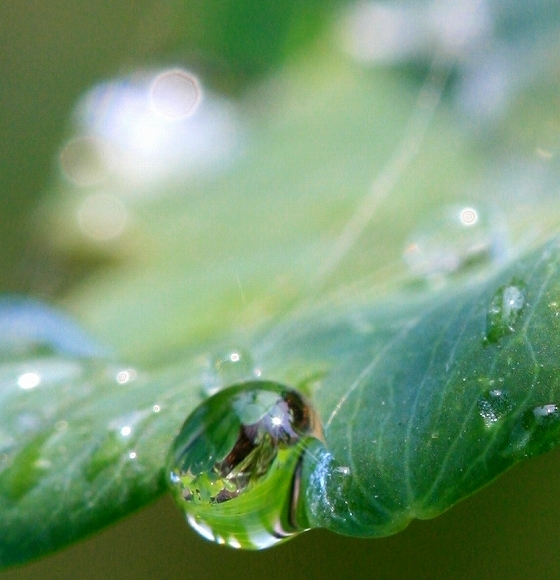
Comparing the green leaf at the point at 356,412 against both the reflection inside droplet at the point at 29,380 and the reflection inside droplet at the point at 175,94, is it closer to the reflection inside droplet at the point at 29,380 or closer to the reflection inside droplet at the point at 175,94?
the reflection inside droplet at the point at 29,380

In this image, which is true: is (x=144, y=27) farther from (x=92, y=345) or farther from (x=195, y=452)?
(x=195, y=452)

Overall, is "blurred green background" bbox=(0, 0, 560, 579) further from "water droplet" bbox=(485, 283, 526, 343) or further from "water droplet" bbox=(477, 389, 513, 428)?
"water droplet" bbox=(477, 389, 513, 428)

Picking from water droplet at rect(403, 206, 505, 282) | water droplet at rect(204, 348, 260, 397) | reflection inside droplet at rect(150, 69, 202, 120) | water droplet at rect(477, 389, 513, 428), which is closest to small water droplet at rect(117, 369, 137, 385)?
water droplet at rect(204, 348, 260, 397)

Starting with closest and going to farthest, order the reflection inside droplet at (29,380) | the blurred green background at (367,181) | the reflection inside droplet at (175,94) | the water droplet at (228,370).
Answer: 1. the water droplet at (228,370)
2. the reflection inside droplet at (29,380)
3. the blurred green background at (367,181)
4. the reflection inside droplet at (175,94)

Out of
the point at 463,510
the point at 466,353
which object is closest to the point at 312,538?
the point at 463,510

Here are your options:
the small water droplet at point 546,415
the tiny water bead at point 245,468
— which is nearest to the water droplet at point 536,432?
the small water droplet at point 546,415

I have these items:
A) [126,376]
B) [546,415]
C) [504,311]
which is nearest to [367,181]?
[126,376]
